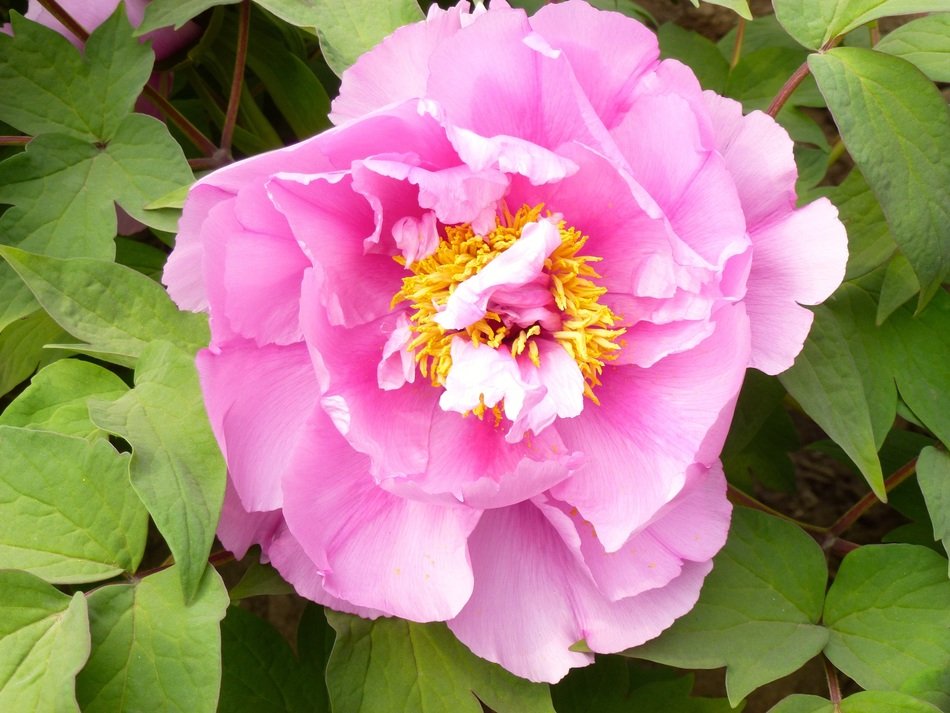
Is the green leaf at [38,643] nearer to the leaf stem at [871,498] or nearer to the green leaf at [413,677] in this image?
the green leaf at [413,677]

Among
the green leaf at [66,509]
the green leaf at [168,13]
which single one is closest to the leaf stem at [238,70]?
the green leaf at [168,13]

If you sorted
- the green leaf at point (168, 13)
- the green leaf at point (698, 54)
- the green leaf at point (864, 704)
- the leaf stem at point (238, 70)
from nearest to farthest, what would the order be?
the green leaf at point (864, 704) < the green leaf at point (168, 13) < the leaf stem at point (238, 70) < the green leaf at point (698, 54)

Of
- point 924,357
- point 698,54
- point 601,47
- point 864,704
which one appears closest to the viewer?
point 601,47

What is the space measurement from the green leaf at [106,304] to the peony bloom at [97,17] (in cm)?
33

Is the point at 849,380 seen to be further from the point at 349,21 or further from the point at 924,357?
the point at 349,21

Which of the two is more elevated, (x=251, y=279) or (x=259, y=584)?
(x=251, y=279)

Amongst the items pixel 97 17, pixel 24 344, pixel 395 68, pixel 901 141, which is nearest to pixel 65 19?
pixel 97 17

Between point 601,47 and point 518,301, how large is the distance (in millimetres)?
231

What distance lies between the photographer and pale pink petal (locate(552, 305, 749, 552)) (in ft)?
2.63

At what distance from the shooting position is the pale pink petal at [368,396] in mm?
808

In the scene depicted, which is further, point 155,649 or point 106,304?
point 106,304

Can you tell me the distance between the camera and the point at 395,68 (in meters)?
0.83

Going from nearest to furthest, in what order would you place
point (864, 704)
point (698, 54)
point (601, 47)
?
point (601, 47) → point (864, 704) → point (698, 54)

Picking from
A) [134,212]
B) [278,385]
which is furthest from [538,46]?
[134,212]
